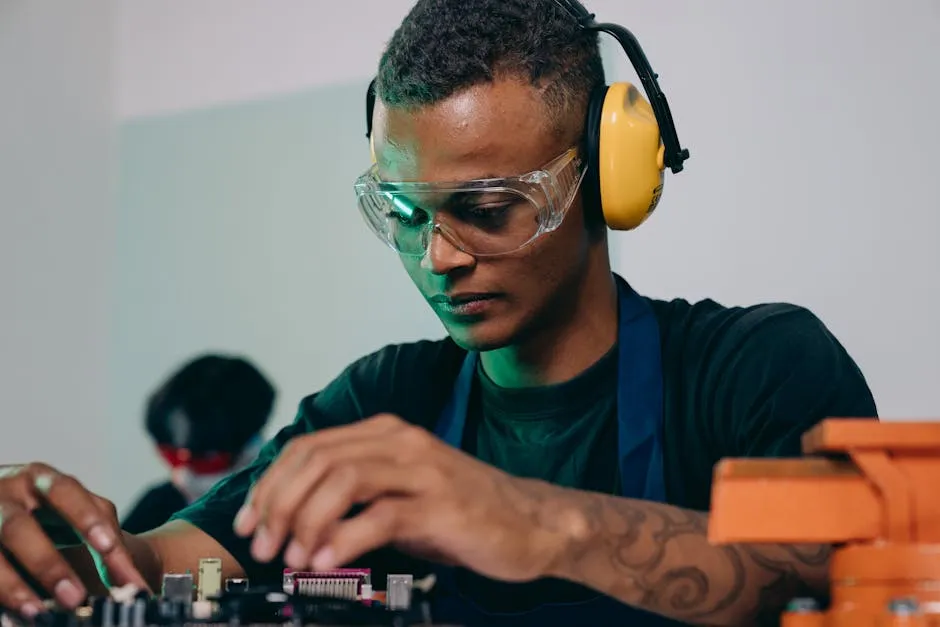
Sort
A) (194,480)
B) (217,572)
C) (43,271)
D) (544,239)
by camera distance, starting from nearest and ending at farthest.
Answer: (217,572)
(544,239)
(194,480)
(43,271)

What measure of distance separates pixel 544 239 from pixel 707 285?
66.1 inches

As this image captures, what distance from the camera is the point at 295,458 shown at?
1168 millimetres

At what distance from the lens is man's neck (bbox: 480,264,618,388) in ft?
6.62

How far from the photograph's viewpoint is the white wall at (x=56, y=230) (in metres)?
4.57

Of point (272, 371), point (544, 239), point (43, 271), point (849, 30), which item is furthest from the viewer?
point (43, 271)

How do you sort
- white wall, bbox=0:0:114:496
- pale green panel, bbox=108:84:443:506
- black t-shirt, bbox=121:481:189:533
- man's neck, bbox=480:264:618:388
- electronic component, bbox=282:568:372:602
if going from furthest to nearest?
white wall, bbox=0:0:114:496
pale green panel, bbox=108:84:443:506
black t-shirt, bbox=121:481:189:533
man's neck, bbox=480:264:618:388
electronic component, bbox=282:568:372:602

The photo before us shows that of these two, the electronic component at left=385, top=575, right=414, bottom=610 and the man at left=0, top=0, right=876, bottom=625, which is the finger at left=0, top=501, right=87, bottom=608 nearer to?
the man at left=0, top=0, right=876, bottom=625

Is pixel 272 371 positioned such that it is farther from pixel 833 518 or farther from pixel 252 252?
pixel 833 518

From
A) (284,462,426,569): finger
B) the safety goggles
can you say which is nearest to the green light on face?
the safety goggles

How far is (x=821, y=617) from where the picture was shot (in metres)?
1.05

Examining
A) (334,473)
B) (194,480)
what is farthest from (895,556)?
(194,480)

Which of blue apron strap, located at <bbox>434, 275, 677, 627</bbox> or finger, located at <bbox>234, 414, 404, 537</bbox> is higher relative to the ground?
finger, located at <bbox>234, 414, 404, 537</bbox>

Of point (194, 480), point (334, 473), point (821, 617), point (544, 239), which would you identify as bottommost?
point (194, 480)

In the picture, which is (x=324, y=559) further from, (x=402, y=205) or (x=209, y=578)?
(x=402, y=205)
